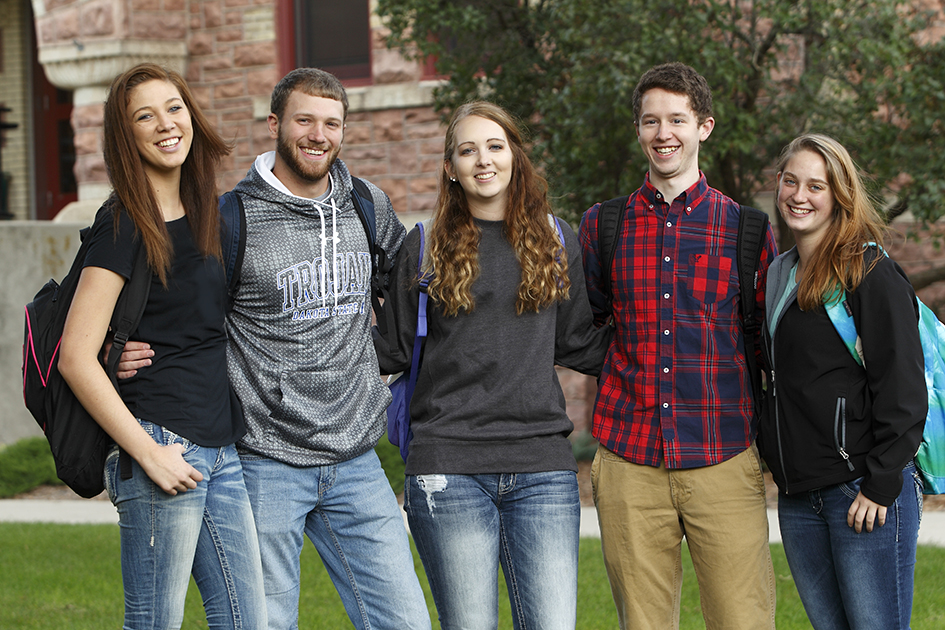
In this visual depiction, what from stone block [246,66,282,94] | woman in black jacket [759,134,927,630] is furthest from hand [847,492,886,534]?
stone block [246,66,282,94]

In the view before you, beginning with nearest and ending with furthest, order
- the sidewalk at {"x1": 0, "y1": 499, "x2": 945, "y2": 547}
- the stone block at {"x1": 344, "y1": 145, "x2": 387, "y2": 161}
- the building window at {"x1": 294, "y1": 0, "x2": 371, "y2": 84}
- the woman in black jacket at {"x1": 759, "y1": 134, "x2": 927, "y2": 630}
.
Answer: the woman in black jacket at {"x1": 759, "y1": 134, "x2": 927, "y2": 630} → the sidewalk at {"x1": 0, "y1": 499, "x2": 945, "y2": 547} → the stone block at {"x1": 344, "y1": 145, "x2": 387, "y2": 161} → the building window at {"x1": 294, "y1": 0, "x2": 371, "y2": 84}

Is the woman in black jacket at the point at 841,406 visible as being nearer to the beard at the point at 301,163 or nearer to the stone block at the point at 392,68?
the beard at the point at 301,163

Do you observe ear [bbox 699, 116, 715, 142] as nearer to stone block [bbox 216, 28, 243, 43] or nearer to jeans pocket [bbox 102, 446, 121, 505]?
jeans pocket [bbox 102, 446, 121, 505]

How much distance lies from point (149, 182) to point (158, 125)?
0.17 meters

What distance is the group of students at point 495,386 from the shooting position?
2.88 metres

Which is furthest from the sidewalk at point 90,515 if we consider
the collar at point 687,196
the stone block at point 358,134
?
the stone block at point 358,134

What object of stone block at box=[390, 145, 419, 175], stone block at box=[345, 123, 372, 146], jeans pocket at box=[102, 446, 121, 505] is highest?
stone block at box=[345, 123, 372, 146]

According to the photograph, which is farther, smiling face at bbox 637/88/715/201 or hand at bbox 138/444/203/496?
smiling face at bbox 637/88/715/201

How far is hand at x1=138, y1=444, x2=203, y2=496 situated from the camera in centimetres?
272

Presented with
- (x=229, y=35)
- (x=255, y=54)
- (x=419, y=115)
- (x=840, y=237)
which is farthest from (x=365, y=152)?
(x=840, y=237)

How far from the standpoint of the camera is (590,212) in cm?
364

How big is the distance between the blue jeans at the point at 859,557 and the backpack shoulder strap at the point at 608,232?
0.98 metres

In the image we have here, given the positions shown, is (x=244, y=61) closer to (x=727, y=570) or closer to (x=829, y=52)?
(x=829, y=52)

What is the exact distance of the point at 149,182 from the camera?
2896 millimetres
